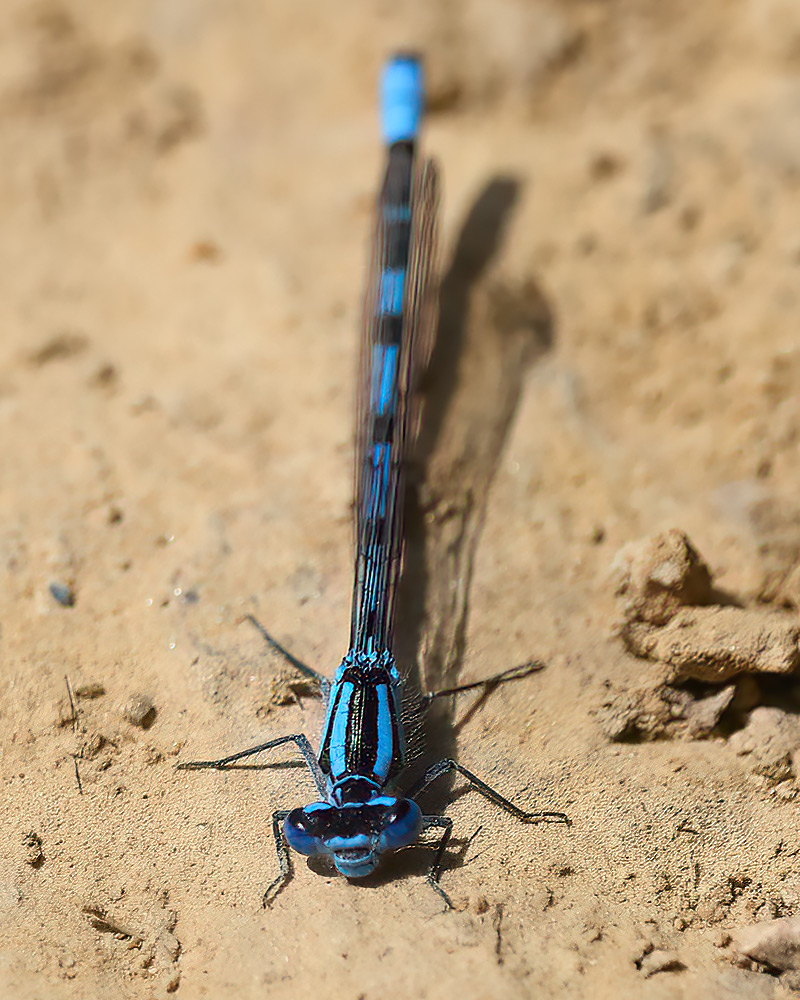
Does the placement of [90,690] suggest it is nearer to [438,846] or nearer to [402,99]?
[438,846]

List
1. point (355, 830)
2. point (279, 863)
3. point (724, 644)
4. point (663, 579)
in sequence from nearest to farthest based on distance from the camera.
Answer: point (355, 830) → point (279, 863) → point (724, 644) → point (663, 579)

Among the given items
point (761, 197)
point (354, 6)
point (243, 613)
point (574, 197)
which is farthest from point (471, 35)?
point (243, 613)

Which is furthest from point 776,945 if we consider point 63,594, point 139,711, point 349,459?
point 63,594

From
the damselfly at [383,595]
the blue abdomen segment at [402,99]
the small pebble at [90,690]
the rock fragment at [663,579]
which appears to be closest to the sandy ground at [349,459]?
the small pebble at [90,690]

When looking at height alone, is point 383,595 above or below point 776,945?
above

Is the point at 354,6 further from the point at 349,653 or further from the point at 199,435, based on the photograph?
the point at 349,653

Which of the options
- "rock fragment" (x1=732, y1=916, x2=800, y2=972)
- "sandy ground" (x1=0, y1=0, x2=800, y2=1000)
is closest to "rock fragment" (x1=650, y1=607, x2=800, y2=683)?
"sandy ground" (x1=0, y1=0, x2=800, y2=1000)
